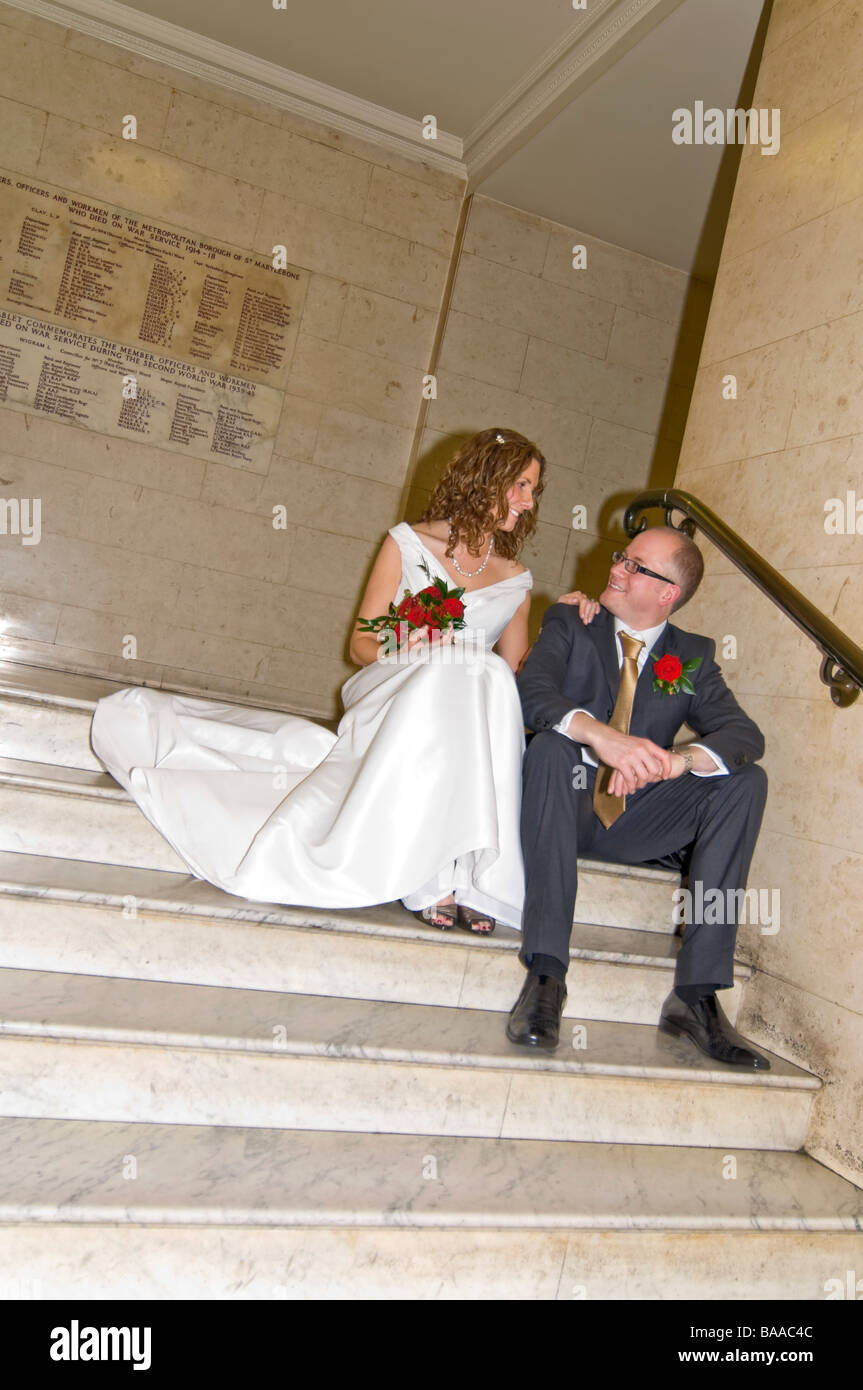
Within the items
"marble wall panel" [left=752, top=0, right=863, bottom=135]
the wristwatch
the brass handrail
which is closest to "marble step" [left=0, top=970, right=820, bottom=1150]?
the wristwatch

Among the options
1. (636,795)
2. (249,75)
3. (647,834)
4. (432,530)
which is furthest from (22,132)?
(647,834)

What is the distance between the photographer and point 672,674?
289 centimetres

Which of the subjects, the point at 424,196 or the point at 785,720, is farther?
the point at 424,196

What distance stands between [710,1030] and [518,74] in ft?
16.7

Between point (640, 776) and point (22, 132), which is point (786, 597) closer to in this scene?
point (640, 776)

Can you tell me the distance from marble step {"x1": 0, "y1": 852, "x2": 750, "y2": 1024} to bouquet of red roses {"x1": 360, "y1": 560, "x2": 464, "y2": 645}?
0.87 metres

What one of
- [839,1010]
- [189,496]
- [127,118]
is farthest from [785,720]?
[127,118]

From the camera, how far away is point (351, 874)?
2.58m

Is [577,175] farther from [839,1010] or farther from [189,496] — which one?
[839,1010]

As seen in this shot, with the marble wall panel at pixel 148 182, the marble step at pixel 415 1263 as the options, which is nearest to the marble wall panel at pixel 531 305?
the marble wall panel at pixel 148 182

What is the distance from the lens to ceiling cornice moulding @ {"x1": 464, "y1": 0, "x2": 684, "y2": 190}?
4.65 metres
